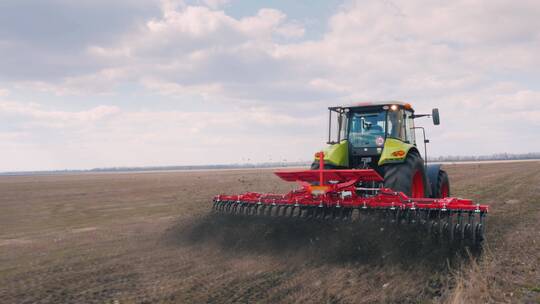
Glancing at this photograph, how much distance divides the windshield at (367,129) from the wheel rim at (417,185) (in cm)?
93

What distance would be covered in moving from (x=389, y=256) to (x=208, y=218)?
13.6 feet

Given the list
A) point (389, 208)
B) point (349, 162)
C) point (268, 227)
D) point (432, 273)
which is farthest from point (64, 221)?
point (432, 273)

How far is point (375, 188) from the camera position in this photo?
7820mm

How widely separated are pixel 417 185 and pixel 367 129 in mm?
1507

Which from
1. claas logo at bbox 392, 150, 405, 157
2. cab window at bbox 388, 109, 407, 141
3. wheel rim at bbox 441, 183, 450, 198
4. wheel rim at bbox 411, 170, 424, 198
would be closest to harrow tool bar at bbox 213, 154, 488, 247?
claas logo at bbox 392, 150, 405, 157

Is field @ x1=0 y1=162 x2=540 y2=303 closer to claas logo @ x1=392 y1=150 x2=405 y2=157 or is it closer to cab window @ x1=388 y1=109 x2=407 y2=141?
claas logo @ x1=392 y1=150 x2=405 y2=157

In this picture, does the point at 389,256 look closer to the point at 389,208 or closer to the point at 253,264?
the point at 389,208

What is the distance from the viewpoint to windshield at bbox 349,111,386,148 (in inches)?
346

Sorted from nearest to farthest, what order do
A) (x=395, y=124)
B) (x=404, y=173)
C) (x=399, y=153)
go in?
1. (x=404, y=173)
2. (x=399, y=153)
3. (x=395, y=124)

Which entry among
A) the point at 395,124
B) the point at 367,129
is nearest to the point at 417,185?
the point at 395,124

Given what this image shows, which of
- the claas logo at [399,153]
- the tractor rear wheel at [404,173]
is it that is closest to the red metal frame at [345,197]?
the tractor rear wheel at [404,173]

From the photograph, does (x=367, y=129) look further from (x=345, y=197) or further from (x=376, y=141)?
(x=345, y=197)

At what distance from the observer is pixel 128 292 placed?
5.75 m

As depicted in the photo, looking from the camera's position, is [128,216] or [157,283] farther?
[128,216]
